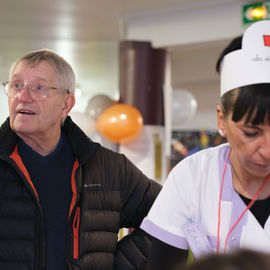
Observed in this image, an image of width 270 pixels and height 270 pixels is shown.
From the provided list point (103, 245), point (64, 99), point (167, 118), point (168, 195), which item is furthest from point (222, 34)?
point (168, 195)

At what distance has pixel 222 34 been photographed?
4.32 metres

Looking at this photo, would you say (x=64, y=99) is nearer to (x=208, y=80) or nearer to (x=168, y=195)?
(x=168, y=195)

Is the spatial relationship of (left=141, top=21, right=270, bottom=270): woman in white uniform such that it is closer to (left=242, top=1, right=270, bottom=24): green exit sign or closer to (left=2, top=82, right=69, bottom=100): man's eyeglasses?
(left=2, top=82, right=69, bottom=100): man's eyeglasses

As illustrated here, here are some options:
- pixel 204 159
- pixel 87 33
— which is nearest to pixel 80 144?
pixel 204 159

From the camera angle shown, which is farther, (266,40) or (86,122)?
(86,122)

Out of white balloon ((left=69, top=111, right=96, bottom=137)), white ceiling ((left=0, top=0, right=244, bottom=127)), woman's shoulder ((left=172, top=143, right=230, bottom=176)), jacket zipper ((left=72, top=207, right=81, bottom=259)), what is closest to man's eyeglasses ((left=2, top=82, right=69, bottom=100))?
jacket zipper ((left=72, top=207, right=81, bottom=259))

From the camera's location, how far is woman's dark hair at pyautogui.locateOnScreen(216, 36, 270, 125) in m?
0.99

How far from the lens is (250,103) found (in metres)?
1.00

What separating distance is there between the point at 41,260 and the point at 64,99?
2.13 feet

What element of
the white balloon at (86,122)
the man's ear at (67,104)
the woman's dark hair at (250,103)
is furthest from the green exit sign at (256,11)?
the woman's dark hair at (250,103)

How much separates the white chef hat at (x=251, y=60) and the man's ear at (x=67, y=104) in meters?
0.88

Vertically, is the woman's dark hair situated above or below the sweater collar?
above

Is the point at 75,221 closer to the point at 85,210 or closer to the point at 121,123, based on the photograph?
the point at 85,210

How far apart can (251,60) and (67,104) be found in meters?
0.96
